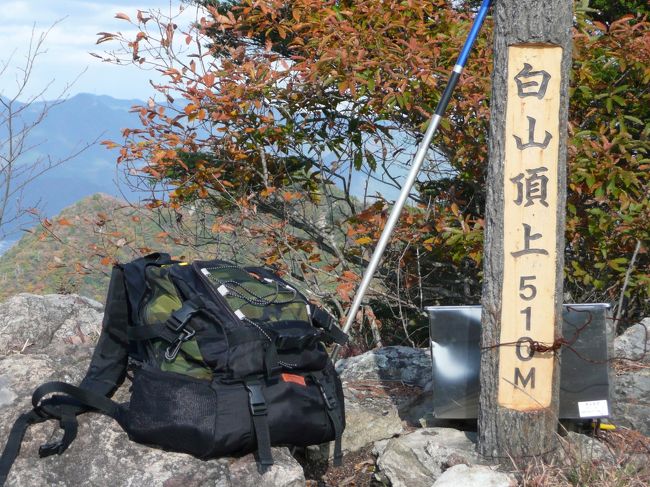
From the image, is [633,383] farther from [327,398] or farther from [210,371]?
[210,371]

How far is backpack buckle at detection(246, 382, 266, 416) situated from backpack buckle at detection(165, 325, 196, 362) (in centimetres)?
33

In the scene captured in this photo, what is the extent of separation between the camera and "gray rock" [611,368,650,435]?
4250 millimetres

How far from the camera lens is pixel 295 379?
3.54 metres

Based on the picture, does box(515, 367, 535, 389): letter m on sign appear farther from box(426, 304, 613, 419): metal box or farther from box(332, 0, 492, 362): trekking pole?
box(332, 0, 492, 362): trekking pole

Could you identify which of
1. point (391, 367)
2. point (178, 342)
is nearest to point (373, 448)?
point (391, 367)

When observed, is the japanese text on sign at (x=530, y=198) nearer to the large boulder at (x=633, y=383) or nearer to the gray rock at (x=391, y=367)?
the large boulder at (x=633, y=383)

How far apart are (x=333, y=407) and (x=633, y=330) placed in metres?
2.65

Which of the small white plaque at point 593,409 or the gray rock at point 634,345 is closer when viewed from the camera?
the small white plaque at point 593,409

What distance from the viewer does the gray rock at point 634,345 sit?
5051mm

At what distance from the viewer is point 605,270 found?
583cm

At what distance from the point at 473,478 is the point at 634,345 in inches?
89.2

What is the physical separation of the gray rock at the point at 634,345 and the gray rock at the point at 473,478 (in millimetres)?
1946

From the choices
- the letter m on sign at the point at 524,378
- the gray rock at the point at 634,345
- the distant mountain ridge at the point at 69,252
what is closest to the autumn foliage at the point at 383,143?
the gray rock at the point at 634,345

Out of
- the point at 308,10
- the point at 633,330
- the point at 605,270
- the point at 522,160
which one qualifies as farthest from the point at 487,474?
the point at 308,10
